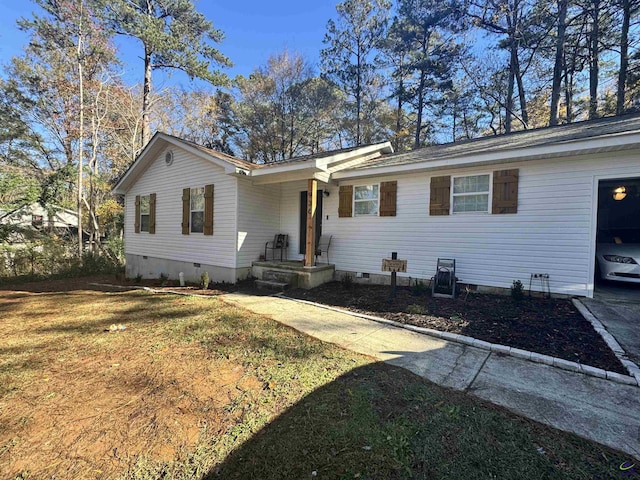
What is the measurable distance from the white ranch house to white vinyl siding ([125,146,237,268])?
1.7 inches

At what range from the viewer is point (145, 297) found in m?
6.23

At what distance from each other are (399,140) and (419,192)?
12.6 meters

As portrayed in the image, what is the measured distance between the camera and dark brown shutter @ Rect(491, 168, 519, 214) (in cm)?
569

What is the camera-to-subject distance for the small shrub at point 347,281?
695 centimetres

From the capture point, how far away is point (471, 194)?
6172 mm

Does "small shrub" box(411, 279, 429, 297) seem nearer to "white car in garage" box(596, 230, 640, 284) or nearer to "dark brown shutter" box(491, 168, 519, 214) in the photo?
"dark brown shutter" box(491, 168, 519, 214)

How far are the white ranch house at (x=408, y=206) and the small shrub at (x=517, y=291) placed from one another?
0.93 feet

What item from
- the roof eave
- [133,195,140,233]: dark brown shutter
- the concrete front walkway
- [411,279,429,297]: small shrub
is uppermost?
the roof eave

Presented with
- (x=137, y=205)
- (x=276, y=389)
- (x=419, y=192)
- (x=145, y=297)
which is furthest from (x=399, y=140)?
(x=276, y=389)

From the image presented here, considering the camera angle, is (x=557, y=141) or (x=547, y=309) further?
(x=557, y=141)

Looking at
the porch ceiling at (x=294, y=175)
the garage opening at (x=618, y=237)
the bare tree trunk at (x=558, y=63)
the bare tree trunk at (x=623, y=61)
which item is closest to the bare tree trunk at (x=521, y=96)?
the bare tree trunk at (x=558, y=63)

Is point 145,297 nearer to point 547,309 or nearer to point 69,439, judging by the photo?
point 69,439

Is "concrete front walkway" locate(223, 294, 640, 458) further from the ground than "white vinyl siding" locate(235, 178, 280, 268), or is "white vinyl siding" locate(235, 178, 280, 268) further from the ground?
"white vinyl siding" locate(235, 178, 280, 268)

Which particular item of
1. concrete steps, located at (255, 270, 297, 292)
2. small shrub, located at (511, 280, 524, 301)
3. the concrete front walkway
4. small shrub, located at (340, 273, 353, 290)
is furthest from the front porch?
small shrub, located at (511, 280, 524, 301)
